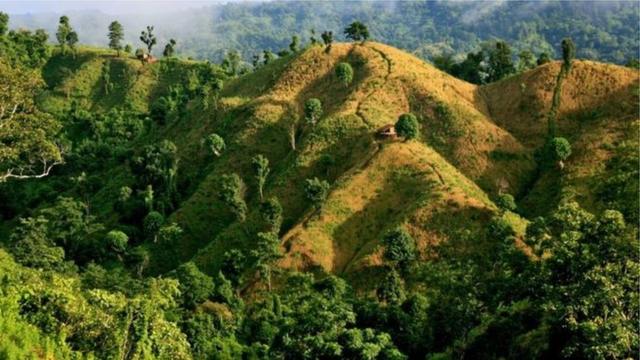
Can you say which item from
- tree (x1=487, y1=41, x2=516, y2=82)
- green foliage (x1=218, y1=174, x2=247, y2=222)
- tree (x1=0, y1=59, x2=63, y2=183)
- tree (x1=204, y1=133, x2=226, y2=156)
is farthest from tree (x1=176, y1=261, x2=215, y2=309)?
tree (x1=487, y1=41, x2=516, y2=82)

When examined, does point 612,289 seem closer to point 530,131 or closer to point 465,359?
point 465,359

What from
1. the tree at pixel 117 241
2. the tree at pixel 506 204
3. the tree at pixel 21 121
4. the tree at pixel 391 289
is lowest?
the tree at pixel 117 241

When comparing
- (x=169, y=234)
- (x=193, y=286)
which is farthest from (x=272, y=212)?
(x=193, y=286)

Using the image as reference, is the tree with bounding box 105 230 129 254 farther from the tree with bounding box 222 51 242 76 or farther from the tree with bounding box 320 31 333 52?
the tree with bounding box 222 51 242 76

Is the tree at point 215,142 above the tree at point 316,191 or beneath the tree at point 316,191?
beneath

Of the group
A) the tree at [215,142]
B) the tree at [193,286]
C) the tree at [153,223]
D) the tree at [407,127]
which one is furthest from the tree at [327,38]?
the tree at [193,286]

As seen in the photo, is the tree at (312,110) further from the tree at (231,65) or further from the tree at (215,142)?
the tree at (231,65)

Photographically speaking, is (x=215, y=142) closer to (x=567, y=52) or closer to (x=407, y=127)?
(x=407, y=127)

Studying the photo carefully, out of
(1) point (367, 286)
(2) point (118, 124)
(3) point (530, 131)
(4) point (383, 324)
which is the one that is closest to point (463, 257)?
(1) point (367, 286)
